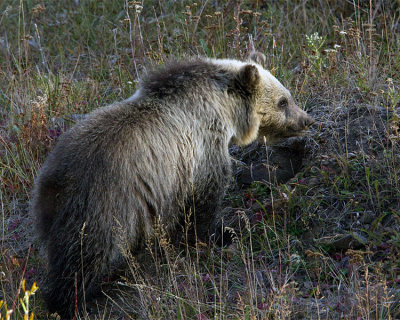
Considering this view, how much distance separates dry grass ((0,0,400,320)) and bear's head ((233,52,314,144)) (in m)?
0.34

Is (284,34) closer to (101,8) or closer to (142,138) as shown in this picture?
(101,8)

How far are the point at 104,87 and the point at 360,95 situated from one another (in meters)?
3.41

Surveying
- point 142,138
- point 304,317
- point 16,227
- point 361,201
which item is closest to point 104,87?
point 16,227

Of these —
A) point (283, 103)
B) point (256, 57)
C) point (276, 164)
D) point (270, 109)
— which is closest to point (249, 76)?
point (270, 109)

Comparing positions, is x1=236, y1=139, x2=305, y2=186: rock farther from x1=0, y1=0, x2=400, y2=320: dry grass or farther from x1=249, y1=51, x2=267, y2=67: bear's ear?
x1=249, y1=51, x2=267, y2=67: bear's ear

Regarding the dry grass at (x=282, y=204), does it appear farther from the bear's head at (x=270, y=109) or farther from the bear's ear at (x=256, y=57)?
the bear's ear at (x=256, y=57)

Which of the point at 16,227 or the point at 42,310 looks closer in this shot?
the point at 42,310

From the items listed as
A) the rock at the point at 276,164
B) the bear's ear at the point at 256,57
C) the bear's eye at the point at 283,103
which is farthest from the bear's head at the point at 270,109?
the bear's ear at the point at 256,57

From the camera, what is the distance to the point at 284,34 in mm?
8664

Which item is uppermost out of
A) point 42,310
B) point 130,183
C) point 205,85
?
point 205,85

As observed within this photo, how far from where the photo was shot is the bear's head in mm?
5379

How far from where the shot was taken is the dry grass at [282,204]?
14.0 ft

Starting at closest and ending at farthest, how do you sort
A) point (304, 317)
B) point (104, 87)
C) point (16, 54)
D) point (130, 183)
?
1. point (304, 317)
2. point (130, 183)
3. point (104, 87)
4. point (16, 54)

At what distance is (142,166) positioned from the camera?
4703 millimetres
